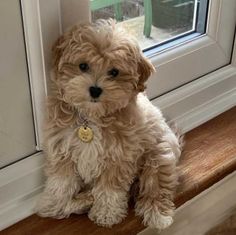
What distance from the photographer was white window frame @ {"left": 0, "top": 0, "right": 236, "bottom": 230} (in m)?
1.07

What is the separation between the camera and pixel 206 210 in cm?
148

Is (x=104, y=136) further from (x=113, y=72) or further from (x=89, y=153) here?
(x=113, y=72)

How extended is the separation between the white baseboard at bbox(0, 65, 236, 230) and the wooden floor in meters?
0.03

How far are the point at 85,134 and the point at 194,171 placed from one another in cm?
42

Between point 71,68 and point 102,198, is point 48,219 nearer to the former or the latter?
point 102,198

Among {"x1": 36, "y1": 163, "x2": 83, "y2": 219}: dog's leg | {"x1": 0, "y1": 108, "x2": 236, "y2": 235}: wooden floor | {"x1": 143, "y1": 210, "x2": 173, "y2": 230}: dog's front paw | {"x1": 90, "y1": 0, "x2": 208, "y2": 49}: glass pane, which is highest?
{"x1": 90, "y1": 0, "x2": 208, "y2": 49}: glass pane

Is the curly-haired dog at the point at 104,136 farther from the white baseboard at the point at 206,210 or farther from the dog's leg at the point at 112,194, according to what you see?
the white baseboard at the point at 206,210

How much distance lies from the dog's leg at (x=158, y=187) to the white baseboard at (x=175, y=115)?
10.1 inches

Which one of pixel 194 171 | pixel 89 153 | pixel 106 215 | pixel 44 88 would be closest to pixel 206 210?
pixel 194 171

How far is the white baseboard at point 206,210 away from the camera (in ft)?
4.60

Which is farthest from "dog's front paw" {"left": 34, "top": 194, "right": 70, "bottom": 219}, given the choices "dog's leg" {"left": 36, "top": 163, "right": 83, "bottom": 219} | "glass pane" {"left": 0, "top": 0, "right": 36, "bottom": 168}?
"glass pane" {"left": 0, "top": 0, "right": 36, "bottom": 168}

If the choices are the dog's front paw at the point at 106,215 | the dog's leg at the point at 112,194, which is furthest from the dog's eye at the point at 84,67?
the dog's front paw at the point at 106,215

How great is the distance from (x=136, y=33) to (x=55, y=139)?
0.40 metres

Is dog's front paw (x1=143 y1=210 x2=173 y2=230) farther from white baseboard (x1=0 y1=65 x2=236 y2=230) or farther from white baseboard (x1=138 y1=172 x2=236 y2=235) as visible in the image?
white baseboard (x1=0 y1=65 x2=236 y2=230)
